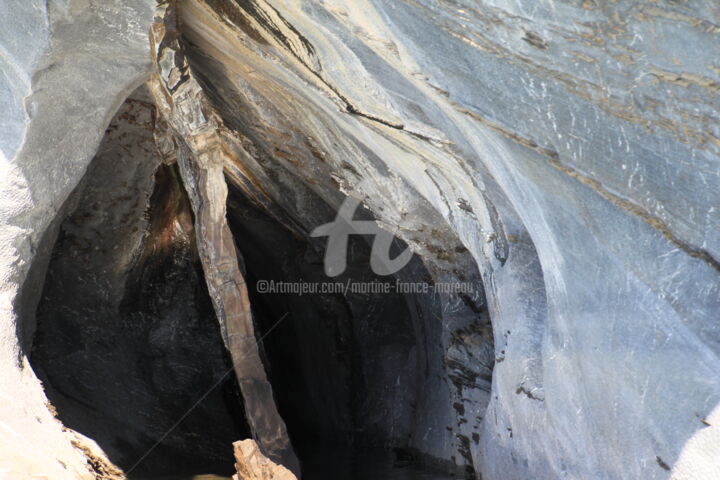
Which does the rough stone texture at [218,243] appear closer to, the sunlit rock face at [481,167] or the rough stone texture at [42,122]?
the sunlit rock face at [481,167]

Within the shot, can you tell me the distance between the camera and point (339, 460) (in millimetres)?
8125

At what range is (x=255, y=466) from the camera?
479cm

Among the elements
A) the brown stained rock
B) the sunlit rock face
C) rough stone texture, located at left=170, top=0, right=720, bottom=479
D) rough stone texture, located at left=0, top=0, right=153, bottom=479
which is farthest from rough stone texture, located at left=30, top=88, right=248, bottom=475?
rough stone texture, located at left=170, top=0, right=720, bottom=479

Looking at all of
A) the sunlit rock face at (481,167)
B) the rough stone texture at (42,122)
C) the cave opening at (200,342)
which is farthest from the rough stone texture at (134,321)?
the rough stone texture at (42,122)

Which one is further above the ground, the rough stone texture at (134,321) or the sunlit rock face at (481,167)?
the sunlit rock face at (481,167)

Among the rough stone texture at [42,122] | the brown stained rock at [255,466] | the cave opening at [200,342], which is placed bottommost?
the cave opening at [200,342]

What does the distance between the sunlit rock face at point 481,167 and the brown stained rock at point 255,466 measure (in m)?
1.02

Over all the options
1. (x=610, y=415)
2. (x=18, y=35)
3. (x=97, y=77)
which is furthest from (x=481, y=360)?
(x=18, y=35)

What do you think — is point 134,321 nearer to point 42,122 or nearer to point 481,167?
point 42,122

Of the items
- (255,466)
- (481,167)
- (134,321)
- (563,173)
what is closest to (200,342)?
(134,321)

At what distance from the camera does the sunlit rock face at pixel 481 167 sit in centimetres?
300

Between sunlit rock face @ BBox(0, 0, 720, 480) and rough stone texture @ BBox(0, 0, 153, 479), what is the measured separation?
16 millimetres

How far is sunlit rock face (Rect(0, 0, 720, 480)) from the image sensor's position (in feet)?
9.84

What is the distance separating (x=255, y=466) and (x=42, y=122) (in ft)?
8.40
